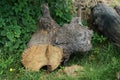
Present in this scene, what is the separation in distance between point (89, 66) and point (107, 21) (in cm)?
93

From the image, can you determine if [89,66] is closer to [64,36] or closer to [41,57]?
[64,36]

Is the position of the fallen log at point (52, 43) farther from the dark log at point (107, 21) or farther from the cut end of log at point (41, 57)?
the dark log at point (107, 21)

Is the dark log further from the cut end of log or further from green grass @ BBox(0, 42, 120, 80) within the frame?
the cut end of log

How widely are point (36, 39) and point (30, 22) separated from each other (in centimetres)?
50

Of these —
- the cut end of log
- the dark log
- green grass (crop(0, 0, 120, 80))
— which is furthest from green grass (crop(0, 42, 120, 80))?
the dark log

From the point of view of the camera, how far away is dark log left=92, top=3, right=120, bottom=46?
19.8 feet

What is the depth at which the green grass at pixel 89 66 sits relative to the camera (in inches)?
214

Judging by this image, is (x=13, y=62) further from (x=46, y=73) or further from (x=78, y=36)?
(x=78, y=36)

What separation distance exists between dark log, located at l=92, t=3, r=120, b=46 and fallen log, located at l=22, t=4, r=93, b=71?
355 mm

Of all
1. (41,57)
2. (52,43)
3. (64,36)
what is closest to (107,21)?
(64,36)

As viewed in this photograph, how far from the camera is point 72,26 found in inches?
238

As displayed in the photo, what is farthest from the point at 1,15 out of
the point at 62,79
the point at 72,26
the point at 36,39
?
the point at 62,79

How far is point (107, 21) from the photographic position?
6184 mm

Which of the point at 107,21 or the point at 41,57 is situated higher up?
the point at 107,21
